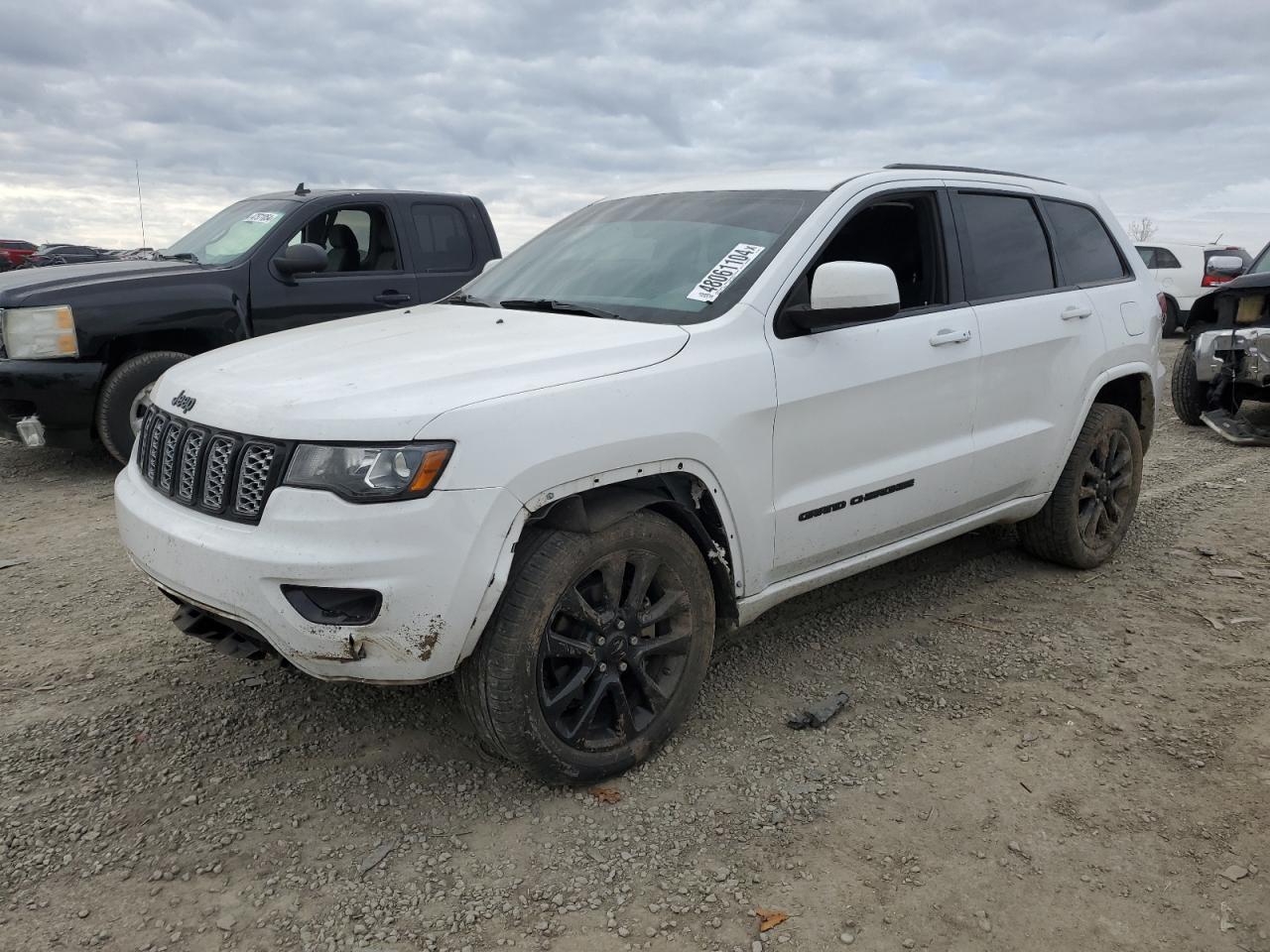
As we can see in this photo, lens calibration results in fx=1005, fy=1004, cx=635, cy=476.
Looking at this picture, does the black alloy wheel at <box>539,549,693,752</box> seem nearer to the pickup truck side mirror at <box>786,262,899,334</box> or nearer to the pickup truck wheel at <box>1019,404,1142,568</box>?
the pickup truck side mirror at <box>786,262,899,334</box>

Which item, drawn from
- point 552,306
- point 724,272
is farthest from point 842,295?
point 552,306

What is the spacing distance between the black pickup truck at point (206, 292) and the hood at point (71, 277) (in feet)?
0.04

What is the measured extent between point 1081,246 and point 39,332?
5.76m

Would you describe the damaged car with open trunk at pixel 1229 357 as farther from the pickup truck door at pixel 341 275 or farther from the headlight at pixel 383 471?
the headlight at pixel 383 471

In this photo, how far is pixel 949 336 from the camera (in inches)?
145

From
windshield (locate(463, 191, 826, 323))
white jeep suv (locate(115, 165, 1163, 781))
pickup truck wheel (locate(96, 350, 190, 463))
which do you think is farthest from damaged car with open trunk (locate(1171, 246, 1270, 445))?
pickup truck wheel (locate(96, 350, 190, 463))

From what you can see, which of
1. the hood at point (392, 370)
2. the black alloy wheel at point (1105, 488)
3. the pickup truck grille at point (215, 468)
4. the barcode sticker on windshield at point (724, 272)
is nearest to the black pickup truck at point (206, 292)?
the hood at point (392, 370)

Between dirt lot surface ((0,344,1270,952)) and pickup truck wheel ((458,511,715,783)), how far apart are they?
0.18 m

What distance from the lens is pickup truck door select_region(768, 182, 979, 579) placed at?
A: 3.22 meters

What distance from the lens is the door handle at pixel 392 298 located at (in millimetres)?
7156

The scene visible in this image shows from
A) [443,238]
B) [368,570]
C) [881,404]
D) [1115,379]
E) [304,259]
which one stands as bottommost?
[368,570]

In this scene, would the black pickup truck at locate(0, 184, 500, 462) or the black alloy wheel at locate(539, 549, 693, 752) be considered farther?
the black pickup truck at locate(0, 184, 500, 462)

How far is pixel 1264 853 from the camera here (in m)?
2.66

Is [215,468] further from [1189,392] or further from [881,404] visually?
[1189,392]
